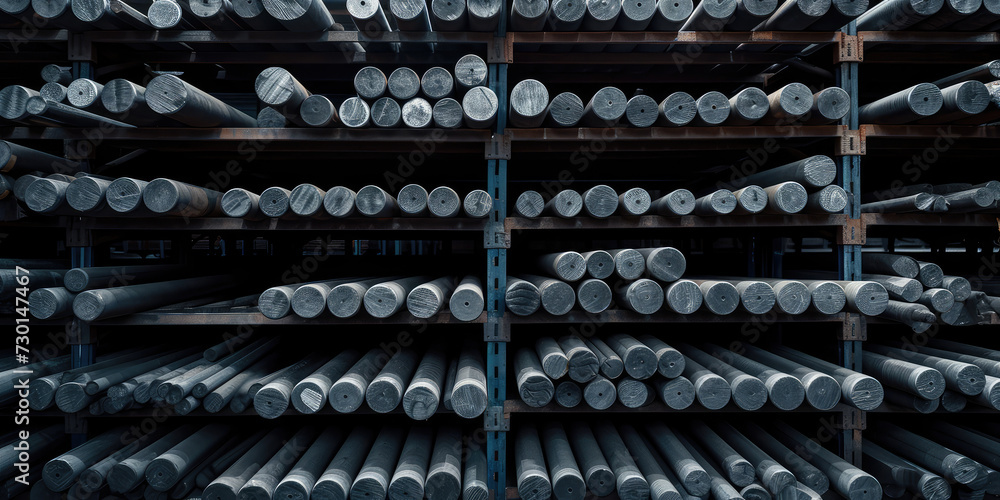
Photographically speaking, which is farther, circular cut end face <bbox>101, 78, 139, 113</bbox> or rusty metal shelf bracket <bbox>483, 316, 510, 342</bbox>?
rusty metal shelf bracket <bbox>483, 316, 510, 342</bbox>

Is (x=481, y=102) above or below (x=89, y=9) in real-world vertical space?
below

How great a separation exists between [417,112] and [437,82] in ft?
0.82

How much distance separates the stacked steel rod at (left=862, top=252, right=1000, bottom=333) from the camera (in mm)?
2994

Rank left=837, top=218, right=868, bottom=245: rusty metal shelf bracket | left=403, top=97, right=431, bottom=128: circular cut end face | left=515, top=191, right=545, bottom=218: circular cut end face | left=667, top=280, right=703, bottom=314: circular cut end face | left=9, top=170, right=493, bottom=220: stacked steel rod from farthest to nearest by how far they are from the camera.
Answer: left=837, top=218, right=868, bottom=245: rusty metal shelf bracket < left=515, top=191, right=545, bottom=218: circular cut end face < left=403, top=97, right=431, bottom=128: circular cut end face < left=667, top=280, right=703, bottom=314: circular cut end face < left=9, top=170, right=493, bottom=220: stacked steel rod

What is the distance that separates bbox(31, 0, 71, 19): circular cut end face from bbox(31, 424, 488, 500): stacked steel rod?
294 centimetres

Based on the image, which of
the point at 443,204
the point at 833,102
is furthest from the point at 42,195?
the point at 833,102

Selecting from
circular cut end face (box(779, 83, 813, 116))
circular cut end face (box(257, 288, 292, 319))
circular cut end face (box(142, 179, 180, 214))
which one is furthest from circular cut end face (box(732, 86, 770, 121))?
circular cut end face (box(142, 179, 180, 214))

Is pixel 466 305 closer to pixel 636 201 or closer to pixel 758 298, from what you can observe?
pixel 636 201

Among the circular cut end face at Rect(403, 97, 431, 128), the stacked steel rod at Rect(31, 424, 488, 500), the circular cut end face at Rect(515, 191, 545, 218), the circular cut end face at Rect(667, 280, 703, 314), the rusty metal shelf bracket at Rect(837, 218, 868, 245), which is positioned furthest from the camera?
the rusty metal shelf bracket at Rect(837, 218, 868, 245)

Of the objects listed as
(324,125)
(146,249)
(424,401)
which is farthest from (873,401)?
(146,249)

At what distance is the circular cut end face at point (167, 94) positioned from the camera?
2.86 meters

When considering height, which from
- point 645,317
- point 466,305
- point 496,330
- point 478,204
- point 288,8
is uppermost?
point 288,8

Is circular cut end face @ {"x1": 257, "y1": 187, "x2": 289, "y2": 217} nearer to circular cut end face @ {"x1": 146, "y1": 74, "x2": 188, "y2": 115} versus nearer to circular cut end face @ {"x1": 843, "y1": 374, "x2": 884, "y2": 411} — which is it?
circular cut end face @ {"x1": 146, "y1": 74, "x2": 188, "y2": 115}

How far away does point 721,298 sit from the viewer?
2.96 metres
